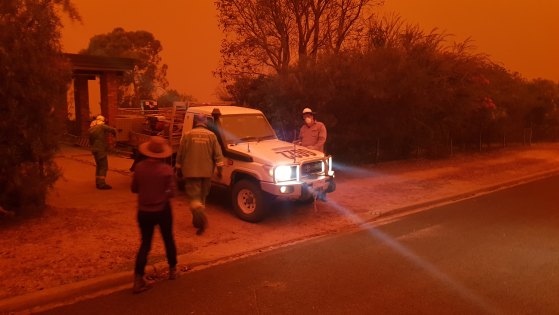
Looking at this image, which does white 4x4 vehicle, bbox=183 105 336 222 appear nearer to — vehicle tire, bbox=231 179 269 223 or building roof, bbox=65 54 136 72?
vehicle tire, bbox=231 179 269 223

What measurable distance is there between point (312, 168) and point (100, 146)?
4828 millimetres

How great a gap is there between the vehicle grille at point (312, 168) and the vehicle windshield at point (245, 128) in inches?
56.0

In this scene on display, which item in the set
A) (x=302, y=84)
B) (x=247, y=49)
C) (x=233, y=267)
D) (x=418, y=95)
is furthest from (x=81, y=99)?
(x=233, y=267)

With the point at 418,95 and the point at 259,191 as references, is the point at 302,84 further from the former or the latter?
the point at 259,191

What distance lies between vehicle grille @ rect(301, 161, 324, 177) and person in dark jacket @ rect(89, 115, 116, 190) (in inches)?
184

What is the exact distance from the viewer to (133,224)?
26.6ft

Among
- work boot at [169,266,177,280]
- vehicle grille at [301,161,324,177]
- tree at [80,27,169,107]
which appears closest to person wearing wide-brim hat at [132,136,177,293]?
work boot at [169,266,177,280]

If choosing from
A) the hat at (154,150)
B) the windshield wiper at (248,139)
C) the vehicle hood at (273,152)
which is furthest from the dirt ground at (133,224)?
the hat at (154,150)

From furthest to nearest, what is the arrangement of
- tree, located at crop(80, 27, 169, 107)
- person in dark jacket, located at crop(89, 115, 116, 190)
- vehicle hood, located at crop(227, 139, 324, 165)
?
tree, located at crop(80, 27, 169, 107), person in dark jacket, located at crop(89, 115, 116, 190), vehicle hood, located at crop(227, 139, 324, 165)

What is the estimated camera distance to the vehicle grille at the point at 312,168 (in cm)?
885

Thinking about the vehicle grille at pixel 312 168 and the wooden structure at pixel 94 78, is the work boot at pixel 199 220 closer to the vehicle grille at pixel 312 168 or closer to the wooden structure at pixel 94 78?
the vehicle grille at pixel 312 168

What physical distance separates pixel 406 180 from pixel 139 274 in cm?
964

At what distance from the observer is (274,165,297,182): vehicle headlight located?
27.5 feet

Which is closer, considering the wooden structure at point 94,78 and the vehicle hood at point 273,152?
the vehicle hood at point 273,152
